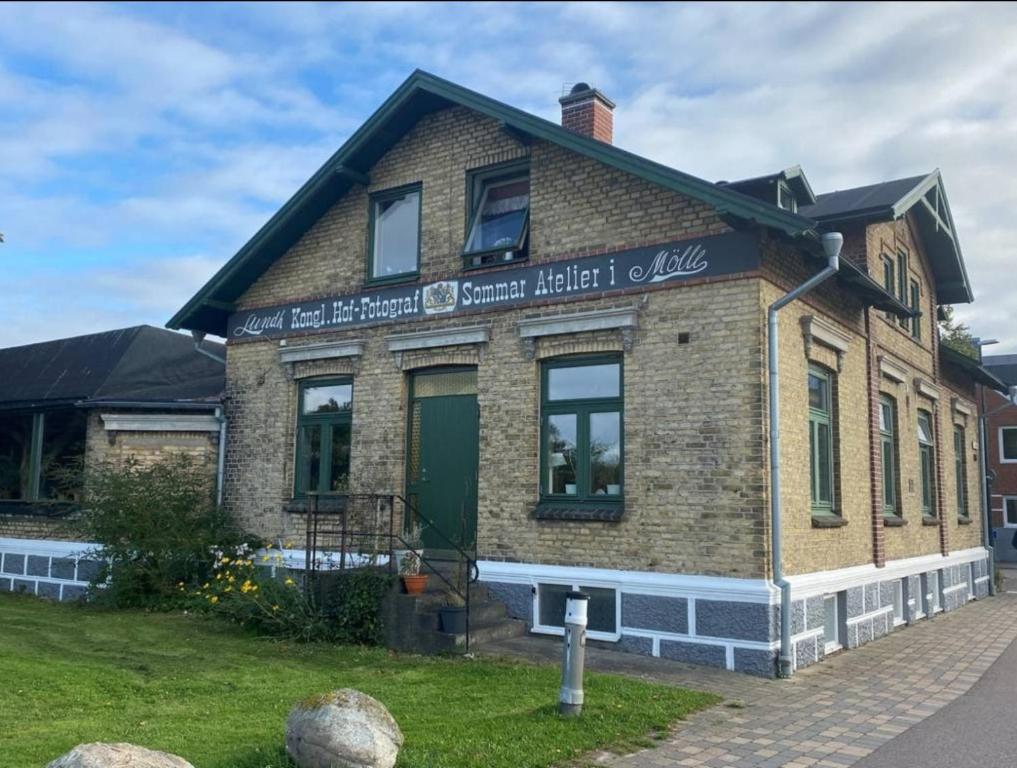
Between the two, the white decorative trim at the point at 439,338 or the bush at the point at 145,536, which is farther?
the bush at the point at 145,536

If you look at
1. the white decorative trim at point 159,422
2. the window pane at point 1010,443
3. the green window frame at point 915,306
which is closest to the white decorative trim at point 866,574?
the green window frame at point 915,306

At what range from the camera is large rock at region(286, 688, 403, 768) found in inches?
227

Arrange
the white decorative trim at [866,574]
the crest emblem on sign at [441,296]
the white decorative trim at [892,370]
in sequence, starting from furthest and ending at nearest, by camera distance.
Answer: the white decorative trim at [892,370]
the crest emblem on sign at [441,296]
the white decorative trim at [866,574]

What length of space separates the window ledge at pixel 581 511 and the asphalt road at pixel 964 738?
3947 mm

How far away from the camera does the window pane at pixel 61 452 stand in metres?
15.5

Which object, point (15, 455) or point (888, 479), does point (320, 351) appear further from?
point (888, 479)

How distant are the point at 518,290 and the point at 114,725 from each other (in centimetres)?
706

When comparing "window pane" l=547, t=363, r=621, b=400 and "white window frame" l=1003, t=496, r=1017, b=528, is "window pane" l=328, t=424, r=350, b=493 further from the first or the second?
"white window frame" l=1003, t=496, r=1017, b=528

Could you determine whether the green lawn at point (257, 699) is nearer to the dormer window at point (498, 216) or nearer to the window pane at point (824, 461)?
the window pane at point (824, 461)

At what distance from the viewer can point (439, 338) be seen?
508 inches

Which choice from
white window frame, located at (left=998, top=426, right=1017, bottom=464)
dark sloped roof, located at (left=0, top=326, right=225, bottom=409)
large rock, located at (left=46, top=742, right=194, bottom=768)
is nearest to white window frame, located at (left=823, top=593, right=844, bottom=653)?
large rock, located at (left=46, top=742, right=194, bottom=768)

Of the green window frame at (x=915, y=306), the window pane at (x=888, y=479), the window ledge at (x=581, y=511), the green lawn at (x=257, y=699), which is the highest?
the green window frame at (x=915, y=306)

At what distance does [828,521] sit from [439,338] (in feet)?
18.0

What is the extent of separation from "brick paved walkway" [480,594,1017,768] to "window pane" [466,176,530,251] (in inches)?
209
